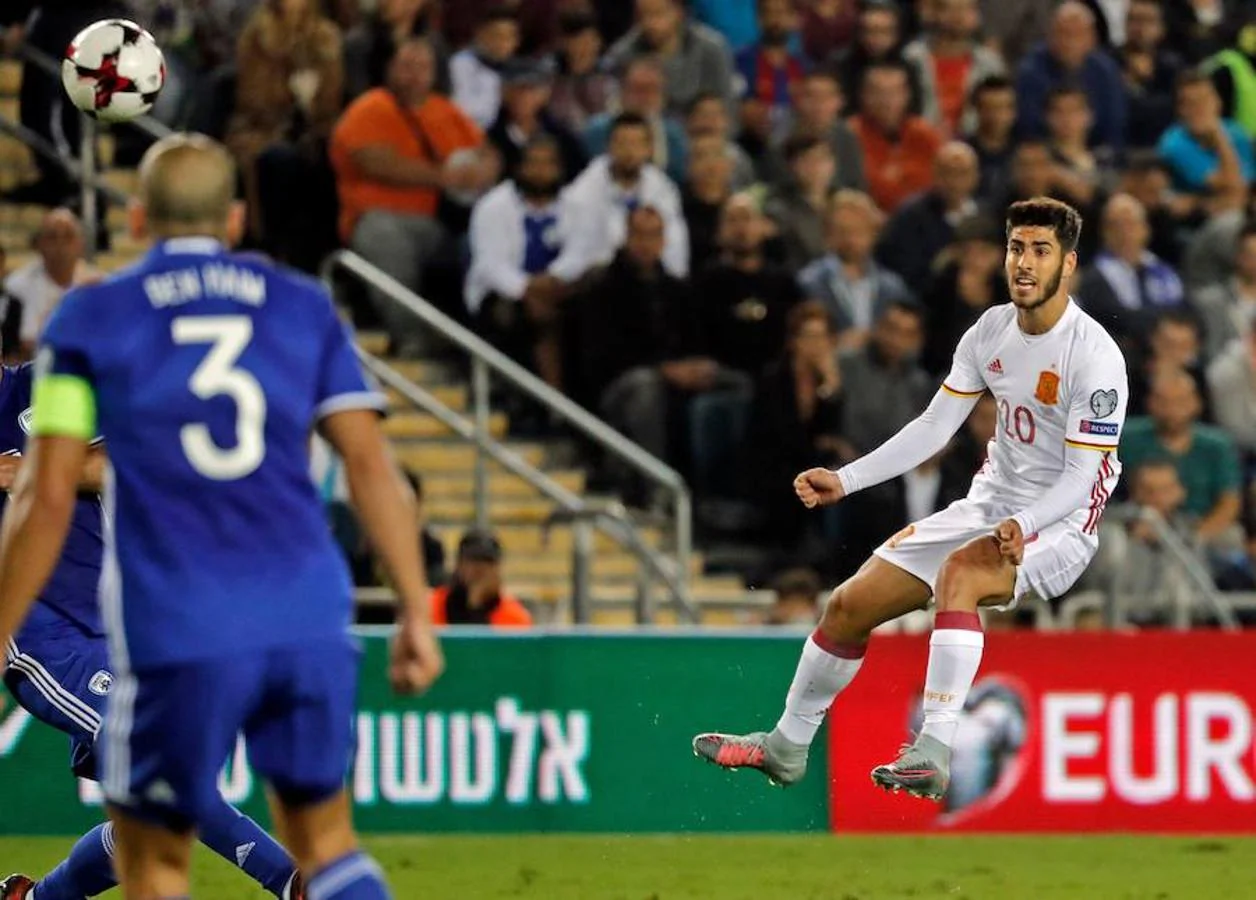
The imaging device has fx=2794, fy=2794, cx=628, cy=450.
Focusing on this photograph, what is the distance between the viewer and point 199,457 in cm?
619

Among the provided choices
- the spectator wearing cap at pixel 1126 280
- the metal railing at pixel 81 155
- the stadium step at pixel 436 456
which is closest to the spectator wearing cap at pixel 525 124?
the stadium step at pixel 436 456

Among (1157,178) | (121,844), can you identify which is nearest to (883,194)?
(1157,178)

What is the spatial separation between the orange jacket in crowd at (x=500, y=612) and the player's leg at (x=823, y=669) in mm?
4301

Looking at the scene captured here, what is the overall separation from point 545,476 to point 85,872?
7.92 metres

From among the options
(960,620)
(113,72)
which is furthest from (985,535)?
(113,72)

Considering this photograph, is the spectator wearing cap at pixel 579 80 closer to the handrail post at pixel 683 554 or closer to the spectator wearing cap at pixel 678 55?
the spectator wearing cap at pixel 678 55

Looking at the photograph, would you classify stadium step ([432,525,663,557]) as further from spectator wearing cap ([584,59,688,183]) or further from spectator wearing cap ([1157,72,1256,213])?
spectator wearing cap ([1157,72,1256,213])

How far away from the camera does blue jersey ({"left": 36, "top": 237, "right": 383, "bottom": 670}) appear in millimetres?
6195

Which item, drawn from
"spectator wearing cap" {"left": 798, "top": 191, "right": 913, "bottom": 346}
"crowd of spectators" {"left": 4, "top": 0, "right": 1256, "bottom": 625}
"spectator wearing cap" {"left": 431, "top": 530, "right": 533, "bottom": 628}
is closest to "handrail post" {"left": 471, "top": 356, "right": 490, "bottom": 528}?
"crowd of spectators" {"left": 4, "top": 0, "right": 1256, "bottom": 625}

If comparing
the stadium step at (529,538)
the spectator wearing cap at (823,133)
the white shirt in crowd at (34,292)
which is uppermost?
the spectator wearing cap at (823,133)

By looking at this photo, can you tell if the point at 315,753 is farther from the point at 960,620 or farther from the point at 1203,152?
the point at 1203,152

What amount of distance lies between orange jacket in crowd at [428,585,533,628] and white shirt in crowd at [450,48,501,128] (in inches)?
138

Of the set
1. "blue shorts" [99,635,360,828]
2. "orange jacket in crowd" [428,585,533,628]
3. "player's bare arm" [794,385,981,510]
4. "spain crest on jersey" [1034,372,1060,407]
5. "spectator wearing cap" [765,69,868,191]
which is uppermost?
"spectator wearing cap" [765,69,868,191]

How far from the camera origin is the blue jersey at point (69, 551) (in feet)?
30.0
